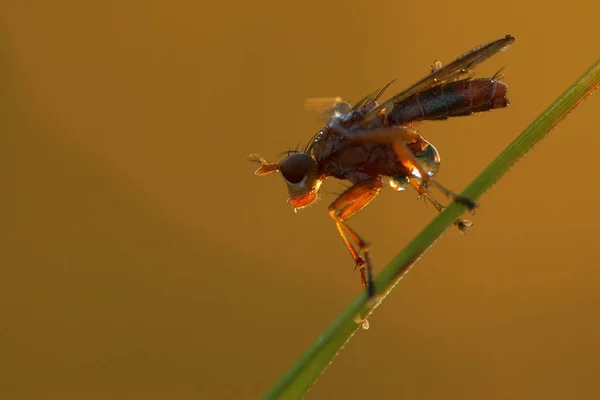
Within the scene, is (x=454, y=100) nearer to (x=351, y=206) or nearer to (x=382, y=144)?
(x=382, y=144)

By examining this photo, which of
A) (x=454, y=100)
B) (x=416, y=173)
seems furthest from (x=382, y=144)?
(x=454, y=100)

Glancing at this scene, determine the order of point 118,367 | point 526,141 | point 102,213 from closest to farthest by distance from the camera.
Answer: point 526,141, point 118,367, point 102,213

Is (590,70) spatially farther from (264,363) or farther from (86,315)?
(86,315)

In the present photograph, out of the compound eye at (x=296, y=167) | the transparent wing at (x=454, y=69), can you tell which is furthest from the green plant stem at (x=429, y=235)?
the compound eye at (x=296, y=167)

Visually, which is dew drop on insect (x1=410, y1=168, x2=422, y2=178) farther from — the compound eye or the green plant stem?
the green plant stem

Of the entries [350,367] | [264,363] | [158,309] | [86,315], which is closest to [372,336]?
[350,367]

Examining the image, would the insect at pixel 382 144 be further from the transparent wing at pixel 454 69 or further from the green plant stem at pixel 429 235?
the green plant stem at pixel 429 235
